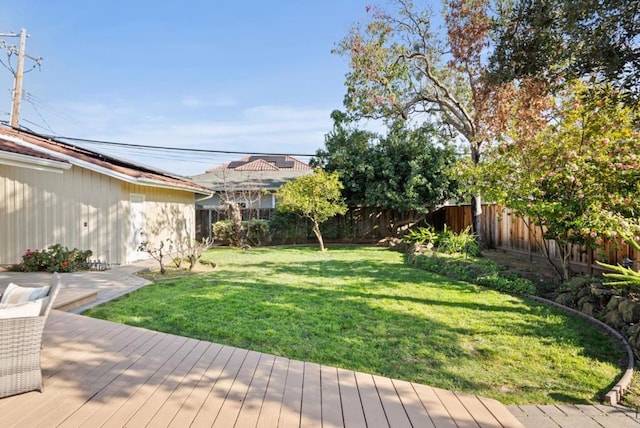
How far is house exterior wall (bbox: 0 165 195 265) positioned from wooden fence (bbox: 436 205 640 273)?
31.8ft

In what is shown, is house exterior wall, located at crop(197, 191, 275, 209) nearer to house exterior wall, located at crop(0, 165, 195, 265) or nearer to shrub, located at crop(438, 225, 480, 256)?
house exterior wall, located at crop(0, 165, 195, 265)

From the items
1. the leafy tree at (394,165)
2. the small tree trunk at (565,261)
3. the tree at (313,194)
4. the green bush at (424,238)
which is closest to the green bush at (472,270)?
the small tree trunk at (565,261)

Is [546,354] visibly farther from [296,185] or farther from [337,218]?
[337,218]

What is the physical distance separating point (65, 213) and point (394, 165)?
1130 centimetres

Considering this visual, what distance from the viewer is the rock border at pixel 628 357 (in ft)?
9.62

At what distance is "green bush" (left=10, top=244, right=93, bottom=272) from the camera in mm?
8297

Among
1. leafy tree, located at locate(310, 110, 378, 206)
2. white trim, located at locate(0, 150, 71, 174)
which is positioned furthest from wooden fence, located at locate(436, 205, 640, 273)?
white trim, located at locate(0, 150, 71, 174)

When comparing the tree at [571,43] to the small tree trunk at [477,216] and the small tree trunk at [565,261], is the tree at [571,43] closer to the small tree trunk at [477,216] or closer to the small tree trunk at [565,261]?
the small tree trunk at [565,261]

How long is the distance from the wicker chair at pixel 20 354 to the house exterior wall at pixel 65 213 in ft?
26.0

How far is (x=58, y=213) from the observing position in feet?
30.4

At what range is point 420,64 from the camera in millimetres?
12430

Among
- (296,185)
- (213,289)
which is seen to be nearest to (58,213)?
(213,289)

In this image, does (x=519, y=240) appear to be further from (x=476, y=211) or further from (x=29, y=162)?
(x=29, y=162)

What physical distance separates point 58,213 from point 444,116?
1338 cm
